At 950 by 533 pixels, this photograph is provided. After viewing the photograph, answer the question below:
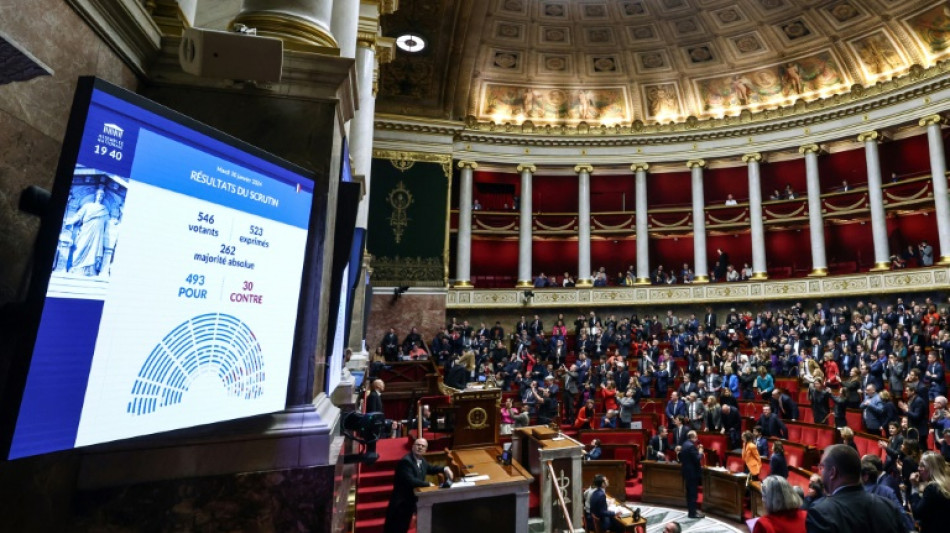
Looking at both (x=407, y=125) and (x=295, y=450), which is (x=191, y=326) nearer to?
(x=295, y=450)

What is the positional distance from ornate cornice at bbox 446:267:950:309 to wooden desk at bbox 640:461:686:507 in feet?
38.7

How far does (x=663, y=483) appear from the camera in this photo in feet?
31.1

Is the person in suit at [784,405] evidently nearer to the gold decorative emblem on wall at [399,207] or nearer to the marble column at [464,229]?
the marble column at [464,229]

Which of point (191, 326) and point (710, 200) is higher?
point (710, 200)

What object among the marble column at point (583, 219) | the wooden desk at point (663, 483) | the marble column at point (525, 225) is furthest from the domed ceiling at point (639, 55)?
the wooden desk at point (663, 483)

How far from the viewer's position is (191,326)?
208 centimetres

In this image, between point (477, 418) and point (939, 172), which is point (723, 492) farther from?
point (939, 172)

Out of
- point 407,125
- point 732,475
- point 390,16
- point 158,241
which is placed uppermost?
point 390,16

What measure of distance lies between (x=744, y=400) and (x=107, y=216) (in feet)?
42.4

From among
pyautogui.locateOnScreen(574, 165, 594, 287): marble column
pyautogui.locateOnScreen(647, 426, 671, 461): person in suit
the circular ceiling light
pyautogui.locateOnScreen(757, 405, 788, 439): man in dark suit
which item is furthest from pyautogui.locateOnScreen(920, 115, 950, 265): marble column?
the circular ceiling light

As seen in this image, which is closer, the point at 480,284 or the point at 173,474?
the point at 173,474

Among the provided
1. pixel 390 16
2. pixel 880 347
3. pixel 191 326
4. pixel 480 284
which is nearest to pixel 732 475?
pixel 880 347

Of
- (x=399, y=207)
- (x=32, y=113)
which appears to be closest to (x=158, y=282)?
(x=32, y=113)

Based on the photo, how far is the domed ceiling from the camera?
63.3ft
